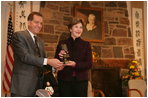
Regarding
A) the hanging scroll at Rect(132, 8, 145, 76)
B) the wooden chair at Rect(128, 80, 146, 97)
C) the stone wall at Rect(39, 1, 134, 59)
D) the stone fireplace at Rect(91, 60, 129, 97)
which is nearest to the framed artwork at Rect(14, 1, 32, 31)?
the stone wall at Rect(39, 1, 134, 59)

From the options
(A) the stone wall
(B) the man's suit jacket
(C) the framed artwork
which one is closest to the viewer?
(B) the man's suit jacket

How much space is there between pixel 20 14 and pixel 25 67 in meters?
2.21

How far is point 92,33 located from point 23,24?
4.89 ft

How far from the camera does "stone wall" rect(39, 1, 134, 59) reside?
13.5 ft

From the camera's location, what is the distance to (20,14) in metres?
3.76

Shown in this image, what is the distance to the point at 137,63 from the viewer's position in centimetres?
457

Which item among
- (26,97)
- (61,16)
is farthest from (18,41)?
(61,16)

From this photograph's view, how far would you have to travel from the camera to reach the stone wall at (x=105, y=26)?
4125 millimetres

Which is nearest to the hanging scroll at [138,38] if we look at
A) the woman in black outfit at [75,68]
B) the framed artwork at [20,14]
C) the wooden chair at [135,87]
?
the wooden chair at [135,87]

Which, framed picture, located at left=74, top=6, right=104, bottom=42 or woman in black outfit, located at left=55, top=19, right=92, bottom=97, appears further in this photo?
framed picture, located at left=74, top=6, right=104, bottom=42

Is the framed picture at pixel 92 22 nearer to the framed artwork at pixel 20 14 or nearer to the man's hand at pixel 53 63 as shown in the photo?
the framed artwork at pixel 20 14

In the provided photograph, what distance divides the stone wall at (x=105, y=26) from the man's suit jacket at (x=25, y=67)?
7.41 ft

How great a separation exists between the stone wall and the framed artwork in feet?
1.19

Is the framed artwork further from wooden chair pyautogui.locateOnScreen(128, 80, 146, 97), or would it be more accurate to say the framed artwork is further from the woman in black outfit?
wooden chair pyautogui.locateOnScreen(128, 80, 146, 97)
